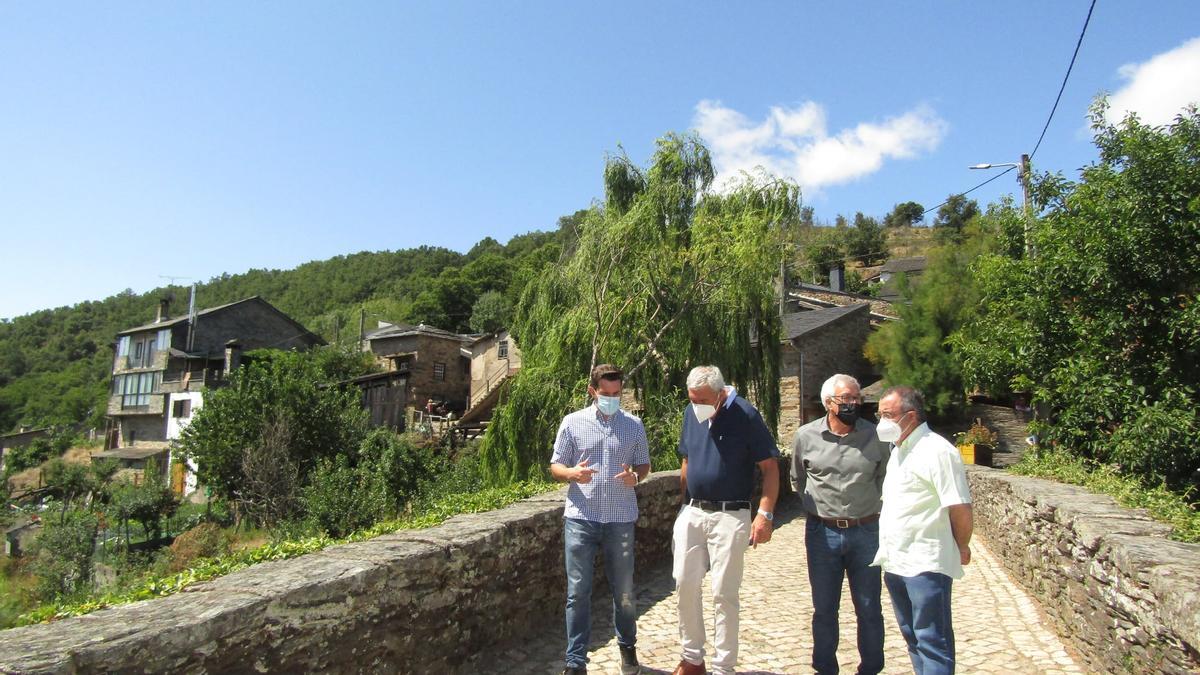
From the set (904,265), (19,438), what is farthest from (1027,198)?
(19,438)

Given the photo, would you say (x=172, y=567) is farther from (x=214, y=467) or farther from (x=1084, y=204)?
(x=1084, y=204)

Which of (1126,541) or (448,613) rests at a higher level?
(1126,541)

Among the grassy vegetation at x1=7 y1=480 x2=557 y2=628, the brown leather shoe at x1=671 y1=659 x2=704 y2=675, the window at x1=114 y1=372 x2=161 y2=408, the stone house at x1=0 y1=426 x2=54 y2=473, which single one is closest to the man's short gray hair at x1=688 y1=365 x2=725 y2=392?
the brown leather shoe at x1=671 y1=659 x2=704 y2=675

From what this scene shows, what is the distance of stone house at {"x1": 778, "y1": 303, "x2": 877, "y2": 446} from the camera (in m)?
23.2

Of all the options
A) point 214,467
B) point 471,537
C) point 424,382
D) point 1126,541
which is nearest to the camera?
point 1126,541

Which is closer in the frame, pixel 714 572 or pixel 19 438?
pixel 714 572

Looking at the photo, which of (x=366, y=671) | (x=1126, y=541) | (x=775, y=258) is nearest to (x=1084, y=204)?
(x=775, y=258)

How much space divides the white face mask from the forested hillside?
2344 inches

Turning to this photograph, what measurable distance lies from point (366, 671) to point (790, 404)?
21.1 meters

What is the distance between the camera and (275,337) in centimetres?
5106

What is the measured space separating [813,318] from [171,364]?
132 ft

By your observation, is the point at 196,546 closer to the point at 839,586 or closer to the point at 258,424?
the point at 258,424

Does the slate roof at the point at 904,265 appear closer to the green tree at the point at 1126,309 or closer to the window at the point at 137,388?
the green tree at the point at 1126,309

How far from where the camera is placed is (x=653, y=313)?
12680 millimetres
